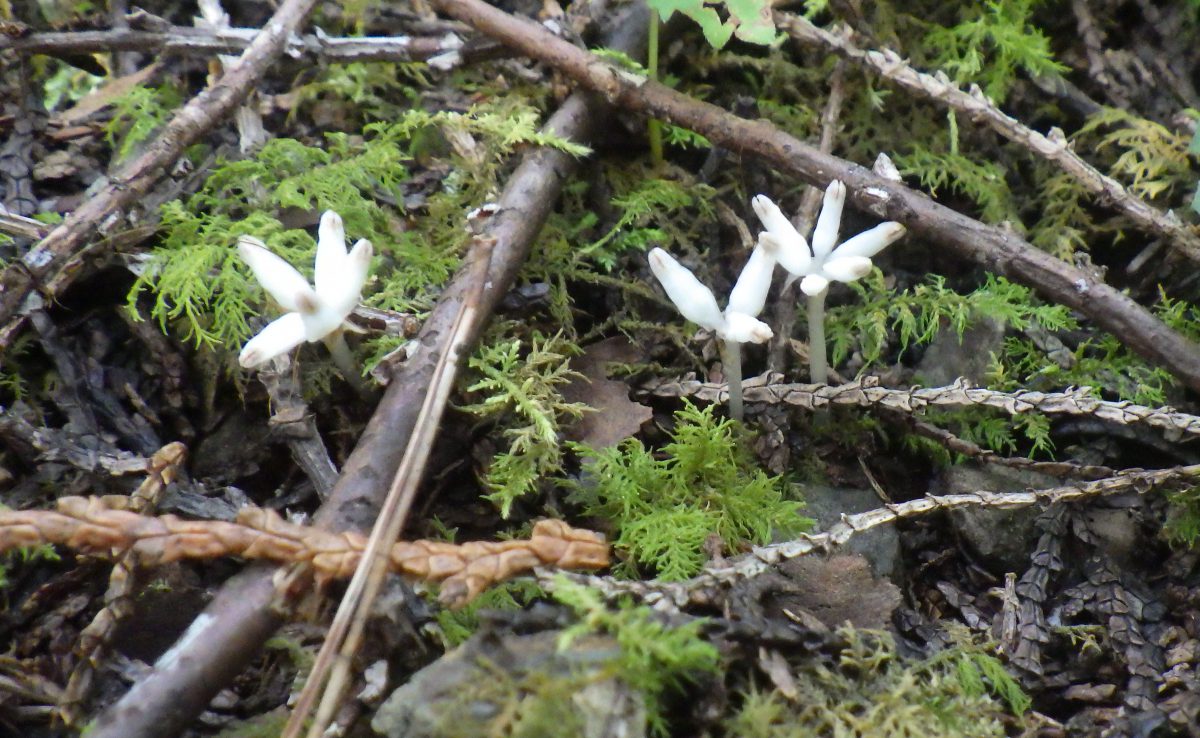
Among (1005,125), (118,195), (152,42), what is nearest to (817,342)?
(1005,125)

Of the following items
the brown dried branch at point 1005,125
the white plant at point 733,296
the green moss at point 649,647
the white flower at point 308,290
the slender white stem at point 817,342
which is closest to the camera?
the green moss at point 649,647

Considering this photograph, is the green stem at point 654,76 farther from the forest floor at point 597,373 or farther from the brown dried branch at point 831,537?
the brown dried branch at point 831,537

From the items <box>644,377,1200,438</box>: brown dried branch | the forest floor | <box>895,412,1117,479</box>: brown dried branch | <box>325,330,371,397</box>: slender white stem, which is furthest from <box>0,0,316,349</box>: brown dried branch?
<box>895,412,1117,479</box>: brown dried branch

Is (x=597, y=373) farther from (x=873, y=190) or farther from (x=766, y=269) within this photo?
(x=873, y=190)

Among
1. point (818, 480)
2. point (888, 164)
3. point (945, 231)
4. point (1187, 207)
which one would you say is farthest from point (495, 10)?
point (1187, 207)

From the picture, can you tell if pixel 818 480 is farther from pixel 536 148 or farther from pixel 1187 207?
pixel 1187 207

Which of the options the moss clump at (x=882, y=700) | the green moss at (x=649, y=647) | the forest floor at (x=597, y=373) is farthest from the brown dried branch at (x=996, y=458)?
the green moss at (x=649, y=647)
